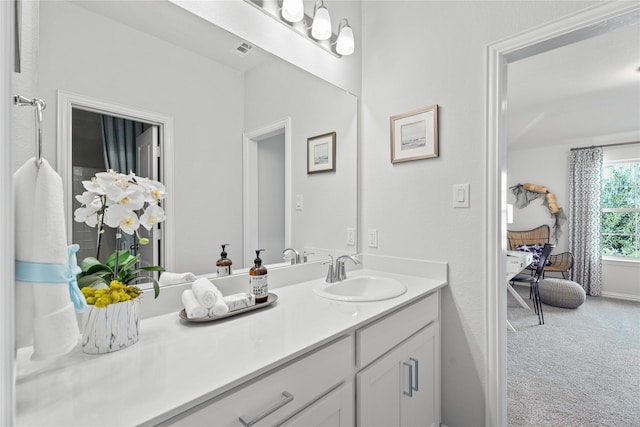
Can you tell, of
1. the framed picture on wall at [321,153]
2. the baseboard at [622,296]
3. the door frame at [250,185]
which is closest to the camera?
the door frame at [250,185]

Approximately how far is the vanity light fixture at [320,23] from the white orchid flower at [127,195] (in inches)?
48.6

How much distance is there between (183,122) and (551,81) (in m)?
3.38

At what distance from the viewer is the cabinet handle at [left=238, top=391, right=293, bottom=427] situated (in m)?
0.71

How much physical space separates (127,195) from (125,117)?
1.20 feet

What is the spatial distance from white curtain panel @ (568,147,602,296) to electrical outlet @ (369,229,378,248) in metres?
4.59

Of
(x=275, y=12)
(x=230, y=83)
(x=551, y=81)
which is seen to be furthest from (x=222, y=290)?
(x=551, y=81)

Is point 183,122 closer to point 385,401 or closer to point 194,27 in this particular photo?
point 194,27

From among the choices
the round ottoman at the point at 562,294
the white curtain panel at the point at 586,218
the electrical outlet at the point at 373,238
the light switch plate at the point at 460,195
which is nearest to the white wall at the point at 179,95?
the electrical outlet at the point at 373,238

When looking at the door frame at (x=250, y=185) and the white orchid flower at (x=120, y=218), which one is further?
the door frame at (x=250, y=185)

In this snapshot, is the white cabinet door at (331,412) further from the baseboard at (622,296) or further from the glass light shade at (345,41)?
the baseboard at (622,296)

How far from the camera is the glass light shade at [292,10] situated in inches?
56.9

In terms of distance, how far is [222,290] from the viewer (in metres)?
1.27

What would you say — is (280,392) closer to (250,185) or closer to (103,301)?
(103,301)

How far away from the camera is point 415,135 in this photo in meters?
1.70
